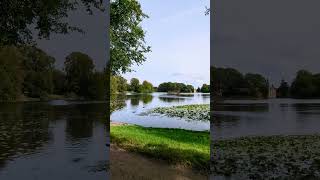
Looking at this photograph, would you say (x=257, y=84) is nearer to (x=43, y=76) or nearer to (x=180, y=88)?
(x=43, y=76)

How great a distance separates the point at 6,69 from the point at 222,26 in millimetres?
6175

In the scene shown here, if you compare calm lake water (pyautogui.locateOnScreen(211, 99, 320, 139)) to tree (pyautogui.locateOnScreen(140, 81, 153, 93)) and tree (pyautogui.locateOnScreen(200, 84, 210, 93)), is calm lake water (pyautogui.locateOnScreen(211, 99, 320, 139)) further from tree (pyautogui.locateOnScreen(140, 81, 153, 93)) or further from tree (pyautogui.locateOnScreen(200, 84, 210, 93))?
tree (pyautogui.locateOnScreen(140, 81, 153, 93))

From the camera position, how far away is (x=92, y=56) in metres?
8.22

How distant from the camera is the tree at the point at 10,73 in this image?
833cm

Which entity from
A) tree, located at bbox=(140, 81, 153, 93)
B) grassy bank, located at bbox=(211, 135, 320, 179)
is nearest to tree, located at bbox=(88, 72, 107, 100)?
grassy bank, located at bbox=(211, 135, 320, 179)

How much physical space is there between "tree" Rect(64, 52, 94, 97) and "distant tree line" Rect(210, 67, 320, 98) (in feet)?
16.7

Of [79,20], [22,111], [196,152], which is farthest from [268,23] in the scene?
[22,111]

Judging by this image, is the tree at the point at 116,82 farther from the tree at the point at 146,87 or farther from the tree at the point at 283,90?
the tree at the point at 146,87

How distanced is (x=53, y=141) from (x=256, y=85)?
7795mm

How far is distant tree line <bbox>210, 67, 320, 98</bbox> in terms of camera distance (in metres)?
13.3

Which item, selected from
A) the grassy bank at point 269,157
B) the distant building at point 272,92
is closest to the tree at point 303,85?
the distant building at point 272,92

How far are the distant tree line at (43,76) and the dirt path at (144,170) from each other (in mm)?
1987

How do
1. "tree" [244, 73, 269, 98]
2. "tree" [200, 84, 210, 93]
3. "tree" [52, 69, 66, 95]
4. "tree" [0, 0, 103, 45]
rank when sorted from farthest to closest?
"tree" [200, 84, 210, 93] → "tree" [244, 73, 269, 98] → "tree" [52, 69, 66, 95] → "tree" [0, 0, 103, 45]

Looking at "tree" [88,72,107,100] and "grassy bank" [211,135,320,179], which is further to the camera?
"grassy bank" [211,135,320,179]
